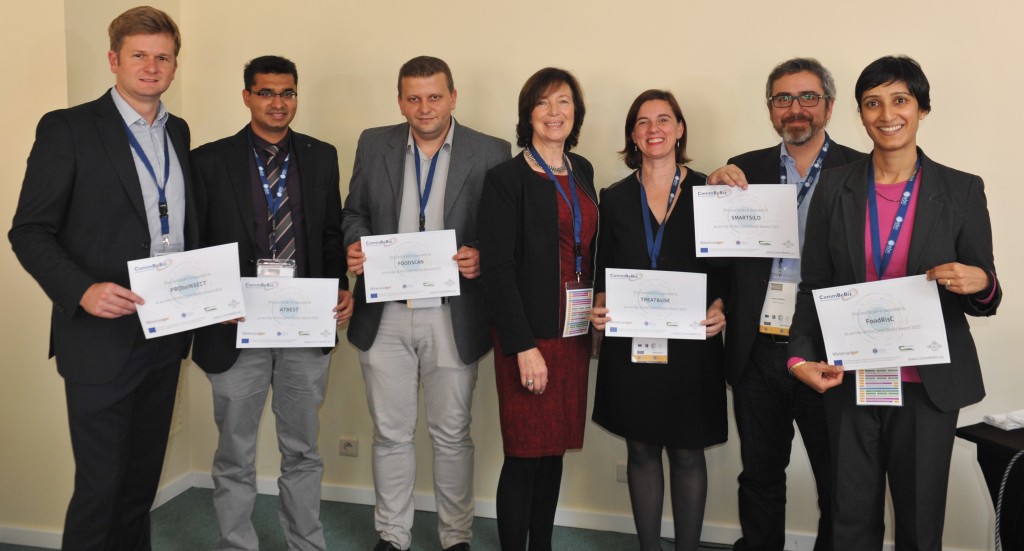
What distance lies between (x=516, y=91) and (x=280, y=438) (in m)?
1.95

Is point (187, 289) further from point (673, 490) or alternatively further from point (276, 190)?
point (673, 490)

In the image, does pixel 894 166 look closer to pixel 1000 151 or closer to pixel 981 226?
pixel 981 226

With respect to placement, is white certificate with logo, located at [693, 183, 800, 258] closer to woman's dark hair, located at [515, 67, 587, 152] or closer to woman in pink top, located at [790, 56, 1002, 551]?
woman in pink top, located at [790, 56, 1002, 551]

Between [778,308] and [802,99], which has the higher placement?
[802,99]

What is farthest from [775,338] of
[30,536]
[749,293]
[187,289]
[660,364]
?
[30,536]

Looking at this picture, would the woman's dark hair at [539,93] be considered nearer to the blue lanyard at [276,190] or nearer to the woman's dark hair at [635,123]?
the woman's dark hair at [635,123]

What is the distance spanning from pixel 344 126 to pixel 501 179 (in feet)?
4.84

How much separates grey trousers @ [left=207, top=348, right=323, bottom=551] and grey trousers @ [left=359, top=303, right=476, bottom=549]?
254 millimetres

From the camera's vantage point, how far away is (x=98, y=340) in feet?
8.27

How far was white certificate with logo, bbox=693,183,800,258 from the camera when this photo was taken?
2.65 meters

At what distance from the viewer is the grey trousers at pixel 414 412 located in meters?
3.12

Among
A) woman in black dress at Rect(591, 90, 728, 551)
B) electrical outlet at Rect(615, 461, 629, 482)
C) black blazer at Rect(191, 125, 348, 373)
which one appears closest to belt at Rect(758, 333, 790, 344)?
woman in black dress at Rect(591, 90, 728, 551)

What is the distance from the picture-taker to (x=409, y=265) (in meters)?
2.94

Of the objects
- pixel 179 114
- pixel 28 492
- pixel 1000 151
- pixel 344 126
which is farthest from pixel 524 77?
pixel 28 492
